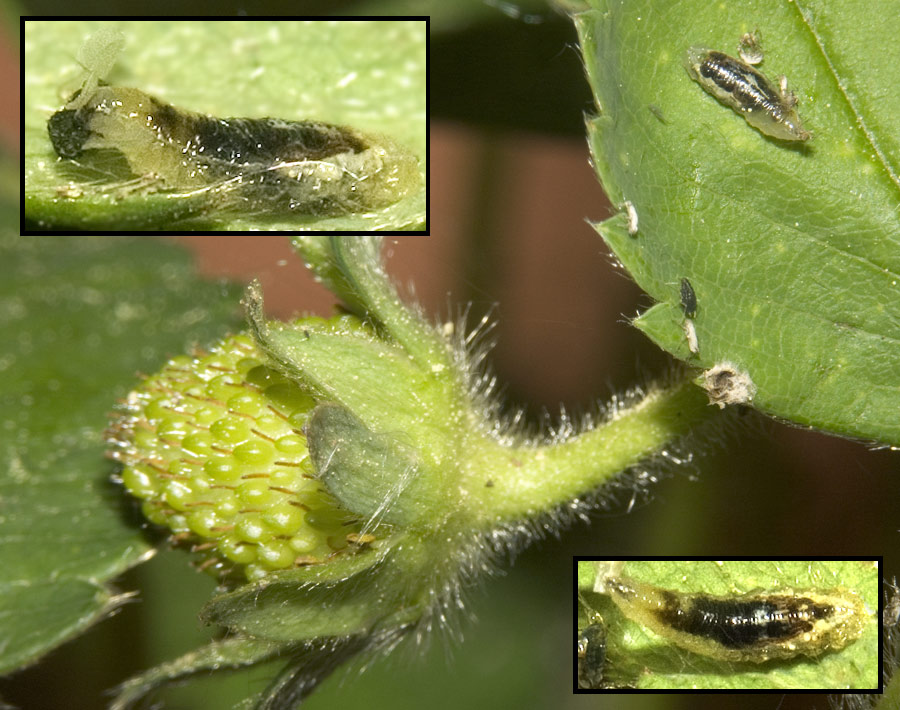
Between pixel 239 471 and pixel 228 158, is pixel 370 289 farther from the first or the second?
pixel 228 158

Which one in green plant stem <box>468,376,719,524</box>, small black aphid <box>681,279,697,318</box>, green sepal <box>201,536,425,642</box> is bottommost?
green sepal <box>201,536,425,642</box>

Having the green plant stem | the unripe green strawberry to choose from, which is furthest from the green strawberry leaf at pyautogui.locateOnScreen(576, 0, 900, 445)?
the unripe green strawberry

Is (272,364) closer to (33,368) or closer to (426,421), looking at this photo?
(426,421)

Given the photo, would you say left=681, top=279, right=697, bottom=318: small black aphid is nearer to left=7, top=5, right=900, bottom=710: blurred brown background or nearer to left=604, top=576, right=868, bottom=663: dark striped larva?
left=7, top=5, right=900, bottom=710: blurred brown background

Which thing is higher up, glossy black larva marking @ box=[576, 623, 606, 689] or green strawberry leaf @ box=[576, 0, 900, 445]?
green strawberry leaf @ box=[576, 0, 900, 445]

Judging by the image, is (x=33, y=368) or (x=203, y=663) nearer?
(x=203, y=663)

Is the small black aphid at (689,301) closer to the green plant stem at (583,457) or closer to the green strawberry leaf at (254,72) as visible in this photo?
the green plant stem at (583,457)

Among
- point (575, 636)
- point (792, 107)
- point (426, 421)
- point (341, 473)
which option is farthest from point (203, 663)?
point (792, 107)
